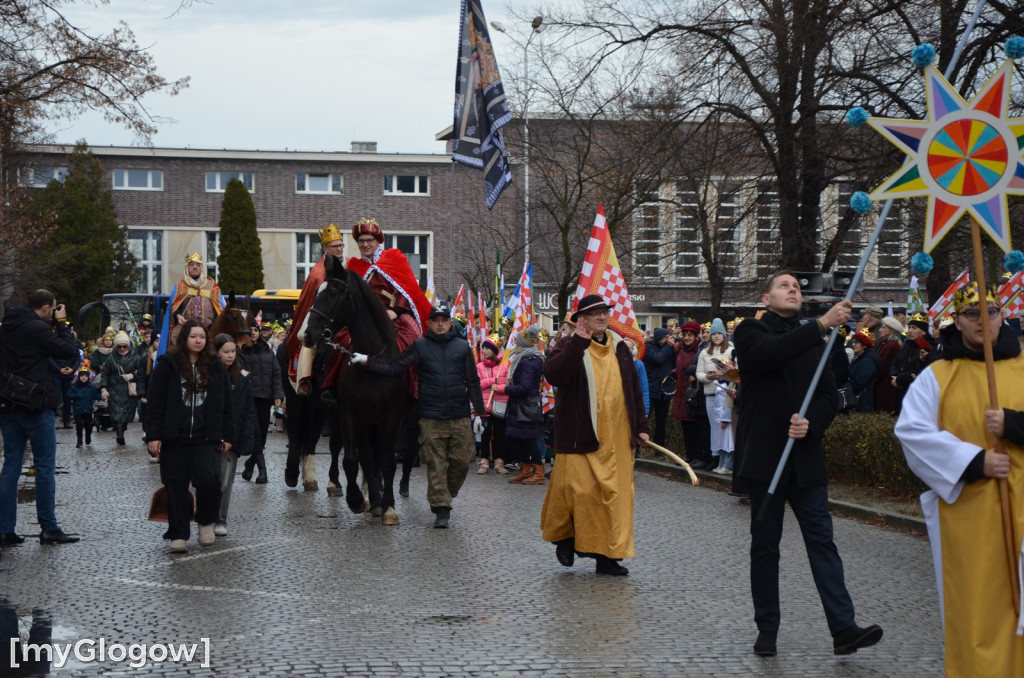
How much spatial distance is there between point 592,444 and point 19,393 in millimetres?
4493

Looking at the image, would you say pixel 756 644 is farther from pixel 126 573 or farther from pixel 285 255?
pixel 285 255

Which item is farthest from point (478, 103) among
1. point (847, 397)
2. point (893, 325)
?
point (847, 397)

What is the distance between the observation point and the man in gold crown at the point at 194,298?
16.1 meters

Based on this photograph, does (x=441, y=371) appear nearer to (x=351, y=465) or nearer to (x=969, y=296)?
(x=351, y=465)

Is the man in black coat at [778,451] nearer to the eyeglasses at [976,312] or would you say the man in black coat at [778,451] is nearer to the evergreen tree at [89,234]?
the eyeglasses at [976,312]

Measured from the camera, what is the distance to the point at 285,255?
6303 centimetres

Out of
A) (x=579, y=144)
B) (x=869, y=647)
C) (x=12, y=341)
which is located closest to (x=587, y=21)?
(x=579, y=144)

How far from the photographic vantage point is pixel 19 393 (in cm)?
1048

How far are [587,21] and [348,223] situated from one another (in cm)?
4112

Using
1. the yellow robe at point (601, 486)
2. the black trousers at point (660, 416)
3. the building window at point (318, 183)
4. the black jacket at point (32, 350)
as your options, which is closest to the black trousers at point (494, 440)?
the black trousers at point (660, 416)

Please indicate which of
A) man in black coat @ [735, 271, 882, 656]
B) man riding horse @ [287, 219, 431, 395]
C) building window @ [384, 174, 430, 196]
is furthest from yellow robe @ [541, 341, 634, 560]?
building window @ [384, 174, 430, 196]

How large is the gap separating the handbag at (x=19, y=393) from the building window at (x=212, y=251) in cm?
5105

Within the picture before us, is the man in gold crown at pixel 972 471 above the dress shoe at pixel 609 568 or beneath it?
above

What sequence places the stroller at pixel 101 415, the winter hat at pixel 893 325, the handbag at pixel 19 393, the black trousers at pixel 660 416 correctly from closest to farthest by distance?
the handbag at pixel 19 393 → the winter hat at pixel 893 325 → the black trousers at pixel 660 416 → the stroller at pixel 101 415
